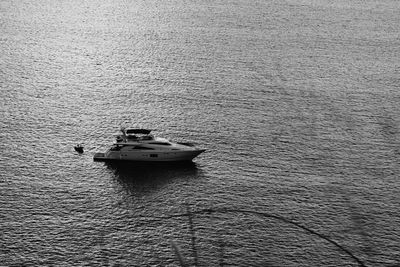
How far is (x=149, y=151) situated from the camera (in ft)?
452

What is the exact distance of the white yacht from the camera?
137750mm

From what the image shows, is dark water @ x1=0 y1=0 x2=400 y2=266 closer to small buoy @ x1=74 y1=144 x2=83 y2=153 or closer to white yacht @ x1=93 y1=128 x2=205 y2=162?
small buoy @ x1=74 y1=144 x2=83 y2=153

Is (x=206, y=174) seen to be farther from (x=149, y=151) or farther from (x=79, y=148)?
(x=79, y=148)

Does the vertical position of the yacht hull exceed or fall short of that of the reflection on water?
it exceeds it

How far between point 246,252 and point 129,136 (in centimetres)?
4812

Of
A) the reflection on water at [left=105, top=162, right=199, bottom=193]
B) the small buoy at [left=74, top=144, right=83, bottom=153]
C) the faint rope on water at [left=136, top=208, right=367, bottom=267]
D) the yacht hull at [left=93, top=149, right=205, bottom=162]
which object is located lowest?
the faint rope on water at [left=136, top=208, right=367, bottom=267]

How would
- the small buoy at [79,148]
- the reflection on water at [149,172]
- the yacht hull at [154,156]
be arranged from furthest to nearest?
the small buoy at [79,148] → the yacht hull at [154,156] → the reflection on water at [149,172]

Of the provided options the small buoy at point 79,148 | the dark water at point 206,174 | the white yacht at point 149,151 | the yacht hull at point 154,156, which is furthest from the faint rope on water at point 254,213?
the small buoy at point 79,148

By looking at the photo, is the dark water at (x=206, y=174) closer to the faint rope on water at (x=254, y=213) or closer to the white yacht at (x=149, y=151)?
the faint rope on water at (x=254, y=213)

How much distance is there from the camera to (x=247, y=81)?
197 meters

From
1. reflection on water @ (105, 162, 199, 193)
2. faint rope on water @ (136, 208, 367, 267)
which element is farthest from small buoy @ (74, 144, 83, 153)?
faint rope on water @ (136, 208, 367, 267)

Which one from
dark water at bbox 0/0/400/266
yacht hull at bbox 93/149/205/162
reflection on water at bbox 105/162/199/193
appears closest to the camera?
dark water at bbox 0/0/400/266

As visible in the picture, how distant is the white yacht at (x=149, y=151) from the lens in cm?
13775

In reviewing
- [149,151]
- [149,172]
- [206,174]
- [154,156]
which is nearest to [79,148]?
[149,151]
